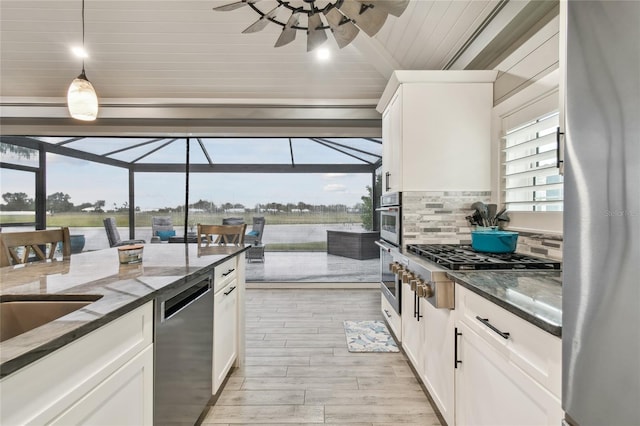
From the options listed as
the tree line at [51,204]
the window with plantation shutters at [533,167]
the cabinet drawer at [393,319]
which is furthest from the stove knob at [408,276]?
the tree line at [51,204]

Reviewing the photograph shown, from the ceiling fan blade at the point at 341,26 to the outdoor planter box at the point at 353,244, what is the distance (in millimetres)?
3317

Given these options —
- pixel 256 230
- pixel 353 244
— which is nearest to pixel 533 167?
pixel 353 244

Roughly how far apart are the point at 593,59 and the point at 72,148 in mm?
6329

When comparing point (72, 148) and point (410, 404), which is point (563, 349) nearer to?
point (410, 404)

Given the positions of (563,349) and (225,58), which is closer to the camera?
(563,349)

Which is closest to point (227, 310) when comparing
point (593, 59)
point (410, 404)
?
point (410, 404)

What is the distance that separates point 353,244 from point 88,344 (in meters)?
4.31

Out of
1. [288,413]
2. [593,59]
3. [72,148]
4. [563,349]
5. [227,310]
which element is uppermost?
[72,148]

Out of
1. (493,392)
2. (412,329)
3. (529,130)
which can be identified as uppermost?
(529,130)

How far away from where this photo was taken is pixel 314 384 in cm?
213

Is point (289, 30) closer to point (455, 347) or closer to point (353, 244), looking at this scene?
point (455, 347)

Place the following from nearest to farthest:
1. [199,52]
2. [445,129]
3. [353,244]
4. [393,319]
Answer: [445,129], [393,319], [199,52], [353,244]

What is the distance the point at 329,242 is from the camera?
16.5ft

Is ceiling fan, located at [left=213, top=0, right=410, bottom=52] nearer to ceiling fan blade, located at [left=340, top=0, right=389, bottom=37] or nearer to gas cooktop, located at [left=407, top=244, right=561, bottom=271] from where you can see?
ceiling fan blade, located at [left=340, top=0, right=389, bottom=37]
